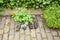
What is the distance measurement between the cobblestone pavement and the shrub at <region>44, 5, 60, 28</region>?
7.0 inches

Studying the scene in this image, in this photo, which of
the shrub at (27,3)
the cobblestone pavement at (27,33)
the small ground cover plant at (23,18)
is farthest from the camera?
the shrub at (27,3)

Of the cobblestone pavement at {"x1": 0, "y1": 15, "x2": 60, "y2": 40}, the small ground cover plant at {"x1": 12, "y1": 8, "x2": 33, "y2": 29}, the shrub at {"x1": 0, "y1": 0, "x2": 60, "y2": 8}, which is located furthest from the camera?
the shrub at {"x1": 0, "y1": 0, "x2": 60, "y2": 8}

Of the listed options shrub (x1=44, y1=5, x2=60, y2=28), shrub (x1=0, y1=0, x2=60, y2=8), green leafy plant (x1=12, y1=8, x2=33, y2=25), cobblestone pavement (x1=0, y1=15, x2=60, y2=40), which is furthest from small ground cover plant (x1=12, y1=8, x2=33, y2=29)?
shrub (x1=44, y1=5, x2=60, y2=28)

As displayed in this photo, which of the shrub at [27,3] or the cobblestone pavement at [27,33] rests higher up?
the shrub at [27,3]

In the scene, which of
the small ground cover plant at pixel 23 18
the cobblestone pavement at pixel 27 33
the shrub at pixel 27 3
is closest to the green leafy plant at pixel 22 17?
the small ground cover plant at pixel 23 18

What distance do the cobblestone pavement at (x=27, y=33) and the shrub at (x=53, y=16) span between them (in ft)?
0.58

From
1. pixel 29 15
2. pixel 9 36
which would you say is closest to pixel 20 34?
pixel 9 36

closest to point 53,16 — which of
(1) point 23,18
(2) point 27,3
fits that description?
(1) point 23,18

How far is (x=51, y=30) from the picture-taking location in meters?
3.66

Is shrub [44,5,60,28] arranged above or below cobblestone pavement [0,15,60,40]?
above

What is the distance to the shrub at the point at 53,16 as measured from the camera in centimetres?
355

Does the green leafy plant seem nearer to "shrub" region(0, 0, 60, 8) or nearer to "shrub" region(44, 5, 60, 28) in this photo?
"shrub" region(0, 0, 60, 8)

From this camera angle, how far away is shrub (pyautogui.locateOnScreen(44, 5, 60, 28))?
3.55m

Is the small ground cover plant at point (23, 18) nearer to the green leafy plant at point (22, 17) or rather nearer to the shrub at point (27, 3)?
the green leafy plant at point (22, 17)
